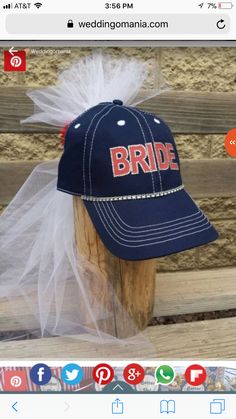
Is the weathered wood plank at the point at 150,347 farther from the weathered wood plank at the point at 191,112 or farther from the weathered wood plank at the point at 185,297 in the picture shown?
the weathered wood plank at the point at 191,112

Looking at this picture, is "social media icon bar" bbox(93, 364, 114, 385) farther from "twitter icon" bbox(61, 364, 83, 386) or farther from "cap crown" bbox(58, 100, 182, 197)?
"cap crown" bbox(58, 100, 182, 197)

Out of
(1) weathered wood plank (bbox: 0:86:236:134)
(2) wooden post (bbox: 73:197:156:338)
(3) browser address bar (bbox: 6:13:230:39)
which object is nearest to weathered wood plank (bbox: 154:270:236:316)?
(2) wooden post (bbox: 73:197:156:338)

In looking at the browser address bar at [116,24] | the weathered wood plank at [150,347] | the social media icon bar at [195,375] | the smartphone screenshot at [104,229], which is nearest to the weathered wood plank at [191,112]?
the smartphone screenshot at [104,229]

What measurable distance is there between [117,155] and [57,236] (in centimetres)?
18

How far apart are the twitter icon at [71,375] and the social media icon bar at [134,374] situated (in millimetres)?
59

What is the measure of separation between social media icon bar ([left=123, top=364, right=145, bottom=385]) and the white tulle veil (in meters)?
0.10

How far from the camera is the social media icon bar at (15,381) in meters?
0.55

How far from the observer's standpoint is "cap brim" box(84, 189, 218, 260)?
0.57 m

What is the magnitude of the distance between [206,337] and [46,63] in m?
0.58

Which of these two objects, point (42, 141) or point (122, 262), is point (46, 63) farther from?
point (122, 262)

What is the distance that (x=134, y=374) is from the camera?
1.85ft
